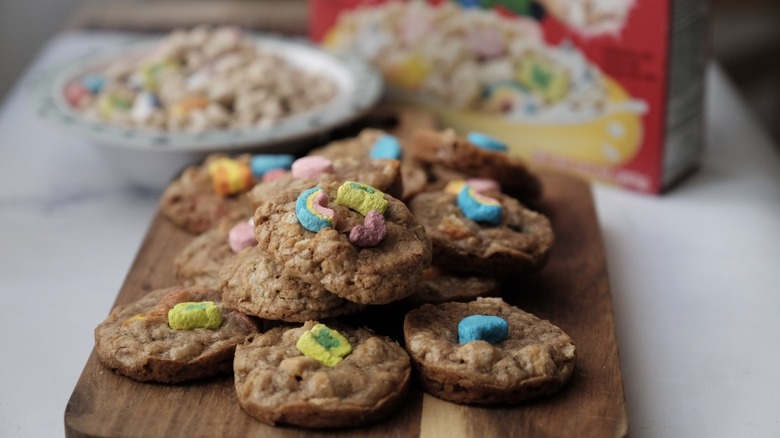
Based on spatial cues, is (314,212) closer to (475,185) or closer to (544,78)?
(475,185)

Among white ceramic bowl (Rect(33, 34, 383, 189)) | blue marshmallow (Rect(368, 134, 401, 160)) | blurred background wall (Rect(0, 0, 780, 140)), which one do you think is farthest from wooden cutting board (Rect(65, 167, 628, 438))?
blurred background wall (Rect(0, 0, 780, 140))

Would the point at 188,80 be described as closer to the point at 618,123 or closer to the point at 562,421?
the point at 618,123

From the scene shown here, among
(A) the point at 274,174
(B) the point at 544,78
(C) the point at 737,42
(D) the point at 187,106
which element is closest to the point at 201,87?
(D) the point at 187,106

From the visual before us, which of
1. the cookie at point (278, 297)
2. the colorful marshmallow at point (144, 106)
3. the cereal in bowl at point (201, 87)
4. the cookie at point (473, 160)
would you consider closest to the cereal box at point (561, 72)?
the cereal in bowl at point (201, 87)

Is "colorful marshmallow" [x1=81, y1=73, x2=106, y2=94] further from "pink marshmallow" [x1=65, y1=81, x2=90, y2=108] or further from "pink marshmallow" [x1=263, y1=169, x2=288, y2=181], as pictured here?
"pink marshmallow" [x1=263, y1=169, x2=288, y2=181]

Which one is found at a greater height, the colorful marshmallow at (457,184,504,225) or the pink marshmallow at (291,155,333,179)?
the pink marshmallow at (291,155,333,179)

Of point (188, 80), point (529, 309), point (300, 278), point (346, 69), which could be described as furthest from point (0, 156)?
point (529, 309)
